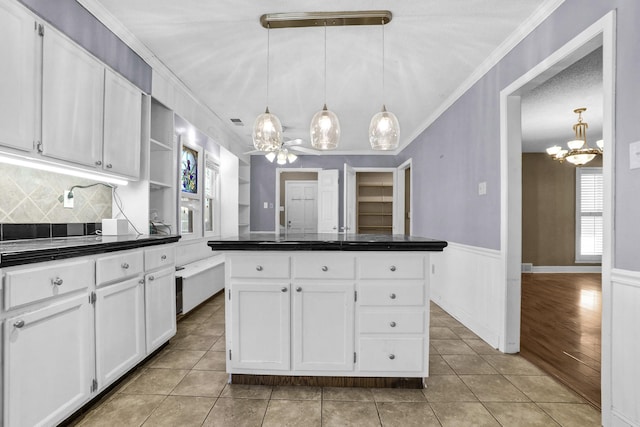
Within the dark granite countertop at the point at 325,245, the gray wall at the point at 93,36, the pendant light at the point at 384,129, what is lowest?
the dark granite countertop at the point at 325,245

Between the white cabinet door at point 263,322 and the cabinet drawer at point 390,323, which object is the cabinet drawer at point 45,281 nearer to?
the white cabinet door at point 263,322

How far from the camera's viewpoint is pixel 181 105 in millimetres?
3594

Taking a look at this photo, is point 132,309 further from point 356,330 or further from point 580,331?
point 580,331

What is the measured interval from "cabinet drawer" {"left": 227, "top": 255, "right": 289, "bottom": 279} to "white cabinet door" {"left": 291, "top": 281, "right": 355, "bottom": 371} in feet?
0.46

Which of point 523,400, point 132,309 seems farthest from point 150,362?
point 523,400

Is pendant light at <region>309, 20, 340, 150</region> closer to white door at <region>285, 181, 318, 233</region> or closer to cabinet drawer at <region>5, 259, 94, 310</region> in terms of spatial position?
cabinet drawer at <region>5, 259, 94, 310</region>

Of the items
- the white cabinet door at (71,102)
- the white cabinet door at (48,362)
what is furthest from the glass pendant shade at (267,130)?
the white cabinet door at (48,362)

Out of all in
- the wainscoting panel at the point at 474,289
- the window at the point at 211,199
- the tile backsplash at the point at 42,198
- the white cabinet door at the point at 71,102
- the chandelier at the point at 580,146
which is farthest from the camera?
the window at the point at 211,199

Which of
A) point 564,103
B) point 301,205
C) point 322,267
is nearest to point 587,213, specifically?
point 564,103

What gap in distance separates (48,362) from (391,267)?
6.10 ft

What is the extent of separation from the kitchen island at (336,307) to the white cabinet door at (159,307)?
2.50 ft

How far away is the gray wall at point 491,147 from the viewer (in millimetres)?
1604

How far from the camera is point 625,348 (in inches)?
63.6

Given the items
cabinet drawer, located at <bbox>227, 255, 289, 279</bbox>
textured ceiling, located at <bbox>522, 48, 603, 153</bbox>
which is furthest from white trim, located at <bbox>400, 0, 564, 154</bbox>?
cabinet drawer, located at <bbox>227, 255, 289, 279</bbox>
